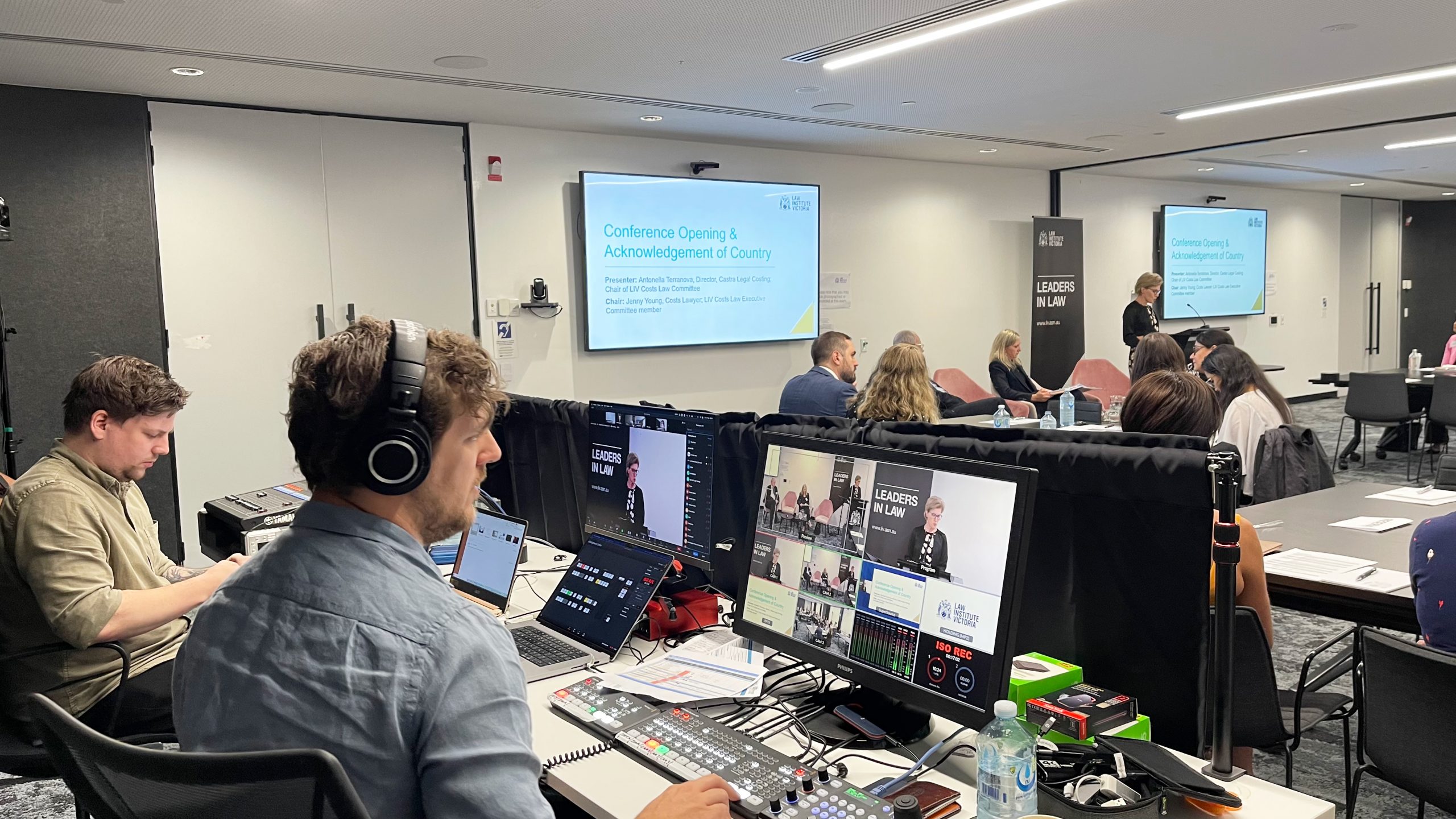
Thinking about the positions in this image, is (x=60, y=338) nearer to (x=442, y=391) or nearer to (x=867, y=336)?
(x=442, y=391)

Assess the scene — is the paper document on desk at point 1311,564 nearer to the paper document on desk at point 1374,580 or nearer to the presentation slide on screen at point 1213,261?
the paper document on desk at point 1374,580

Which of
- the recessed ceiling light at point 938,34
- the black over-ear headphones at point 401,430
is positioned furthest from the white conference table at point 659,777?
the recessed ceiling light at point 938,34

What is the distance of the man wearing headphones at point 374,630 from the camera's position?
1.01 metres

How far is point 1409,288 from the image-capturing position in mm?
14539

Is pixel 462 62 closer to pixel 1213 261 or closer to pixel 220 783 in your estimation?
pixel 220 783

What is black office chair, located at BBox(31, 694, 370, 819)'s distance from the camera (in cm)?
91

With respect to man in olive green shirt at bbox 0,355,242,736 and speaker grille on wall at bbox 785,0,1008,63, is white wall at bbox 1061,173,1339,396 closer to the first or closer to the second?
speaker grille on wall at bbox 785,0,1008,63

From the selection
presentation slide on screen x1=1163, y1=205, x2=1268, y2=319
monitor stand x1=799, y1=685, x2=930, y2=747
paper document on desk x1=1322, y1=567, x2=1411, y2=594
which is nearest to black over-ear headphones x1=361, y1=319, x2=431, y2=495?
monitor stand x1=799, y1=685, x2=930, y2=747

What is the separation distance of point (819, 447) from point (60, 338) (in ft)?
16.4

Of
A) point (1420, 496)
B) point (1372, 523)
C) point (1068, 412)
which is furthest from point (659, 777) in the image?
point (1068, 412)

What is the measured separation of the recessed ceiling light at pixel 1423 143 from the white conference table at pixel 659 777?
925 cm

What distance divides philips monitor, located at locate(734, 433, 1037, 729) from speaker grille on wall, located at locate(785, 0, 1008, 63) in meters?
3.03

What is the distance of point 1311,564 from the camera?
2.81 metres

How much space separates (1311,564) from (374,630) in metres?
2.75
